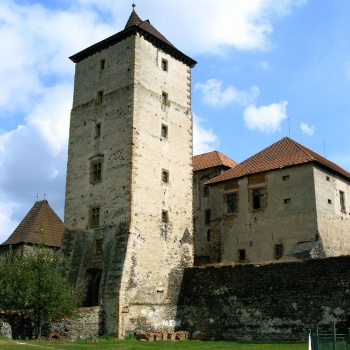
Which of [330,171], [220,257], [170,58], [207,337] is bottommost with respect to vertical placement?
[207,337]

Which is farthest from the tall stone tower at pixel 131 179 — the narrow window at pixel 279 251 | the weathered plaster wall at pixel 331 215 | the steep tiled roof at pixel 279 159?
the weathered plaster wall at pixel 331 215

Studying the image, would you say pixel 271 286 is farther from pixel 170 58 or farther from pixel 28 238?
pixel 28 238

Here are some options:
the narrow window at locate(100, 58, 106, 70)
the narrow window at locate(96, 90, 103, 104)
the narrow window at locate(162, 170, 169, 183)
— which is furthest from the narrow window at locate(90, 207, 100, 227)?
the narrow window at locate(100, 58, 106, 70)

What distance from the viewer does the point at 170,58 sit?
1318 inches

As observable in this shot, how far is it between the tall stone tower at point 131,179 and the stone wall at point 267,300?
163 centimetres

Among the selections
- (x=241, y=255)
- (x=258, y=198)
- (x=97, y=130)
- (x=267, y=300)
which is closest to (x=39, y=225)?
(x=97, y=130)

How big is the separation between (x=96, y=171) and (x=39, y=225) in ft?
37.3

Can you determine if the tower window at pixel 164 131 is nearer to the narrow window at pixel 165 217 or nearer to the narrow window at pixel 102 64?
the narrow window at pixel 165 217

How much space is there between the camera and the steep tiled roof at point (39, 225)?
1529 inches

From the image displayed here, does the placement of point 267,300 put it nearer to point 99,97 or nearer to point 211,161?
point 99,97

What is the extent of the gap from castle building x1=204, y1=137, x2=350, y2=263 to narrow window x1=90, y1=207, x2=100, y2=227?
8916 mm

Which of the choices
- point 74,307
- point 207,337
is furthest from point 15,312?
point 207,337

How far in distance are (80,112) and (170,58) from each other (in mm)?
6853

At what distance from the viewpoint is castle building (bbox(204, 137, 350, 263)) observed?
30.1 meters
